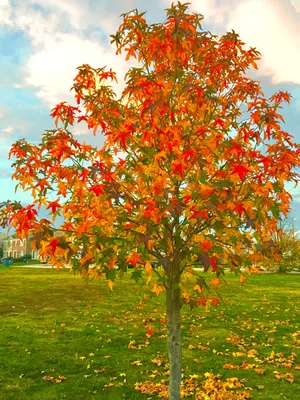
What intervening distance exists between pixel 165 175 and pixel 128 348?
6707 mm

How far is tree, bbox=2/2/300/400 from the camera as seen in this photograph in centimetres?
419

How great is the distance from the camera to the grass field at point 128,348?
7.30 m

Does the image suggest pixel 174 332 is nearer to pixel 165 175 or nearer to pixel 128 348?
pixel 165 175

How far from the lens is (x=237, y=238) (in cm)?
488

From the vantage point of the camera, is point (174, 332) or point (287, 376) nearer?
point (174, 332)

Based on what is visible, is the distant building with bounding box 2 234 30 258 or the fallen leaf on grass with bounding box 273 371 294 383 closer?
the fallen leaf on grass with bounding box 273 371 294 383

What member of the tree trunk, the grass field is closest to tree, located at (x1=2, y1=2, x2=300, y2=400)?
the tree trunk

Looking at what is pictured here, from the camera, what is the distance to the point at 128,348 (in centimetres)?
969

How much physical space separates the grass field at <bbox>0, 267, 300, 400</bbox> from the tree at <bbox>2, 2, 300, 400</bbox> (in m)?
2.35

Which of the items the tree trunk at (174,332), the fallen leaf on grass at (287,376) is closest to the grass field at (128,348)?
the fallen leaf on grass at (287,376)

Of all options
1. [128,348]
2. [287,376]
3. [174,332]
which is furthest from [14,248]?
[174,332]

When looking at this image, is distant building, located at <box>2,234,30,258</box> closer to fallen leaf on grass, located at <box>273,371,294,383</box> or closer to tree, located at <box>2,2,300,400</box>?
fallen leaf on grass, located at <box>273,371,294,383</box>

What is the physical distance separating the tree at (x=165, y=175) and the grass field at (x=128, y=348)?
2354mm

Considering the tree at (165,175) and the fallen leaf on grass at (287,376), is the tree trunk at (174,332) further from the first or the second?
the fallen leaf on grass at (287,376)
